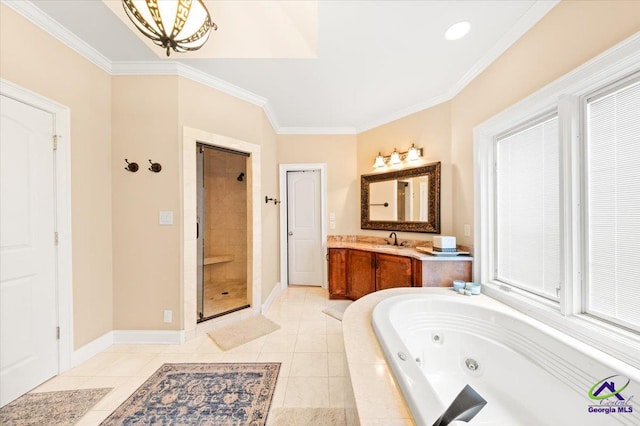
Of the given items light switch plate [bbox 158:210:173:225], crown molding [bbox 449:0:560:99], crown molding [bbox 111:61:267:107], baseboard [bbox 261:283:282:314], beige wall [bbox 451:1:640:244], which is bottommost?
baseboard [bbox 261:283:282:314]

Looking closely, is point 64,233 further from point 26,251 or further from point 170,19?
point 170,19

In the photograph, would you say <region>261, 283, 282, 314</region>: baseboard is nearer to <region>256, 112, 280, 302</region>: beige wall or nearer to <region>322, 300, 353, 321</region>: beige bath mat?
<region>256, 112, 280, 302</region>: beige wall

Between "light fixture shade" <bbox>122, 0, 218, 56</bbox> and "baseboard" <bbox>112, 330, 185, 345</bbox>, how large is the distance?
2.31 meters

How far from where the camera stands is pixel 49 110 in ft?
5.39

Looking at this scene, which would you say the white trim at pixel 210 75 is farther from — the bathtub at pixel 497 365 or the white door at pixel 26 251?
the bathtub at pixel 497 365

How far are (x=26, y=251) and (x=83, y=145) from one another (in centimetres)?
90

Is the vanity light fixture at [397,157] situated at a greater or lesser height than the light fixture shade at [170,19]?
lesser

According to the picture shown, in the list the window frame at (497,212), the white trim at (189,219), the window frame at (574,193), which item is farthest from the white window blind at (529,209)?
the white trim at (189,219)

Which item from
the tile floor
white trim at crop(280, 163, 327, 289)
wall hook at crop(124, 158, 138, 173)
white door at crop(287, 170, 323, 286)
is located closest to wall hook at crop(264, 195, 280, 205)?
white trim at crop(280, 163, 327, 289)

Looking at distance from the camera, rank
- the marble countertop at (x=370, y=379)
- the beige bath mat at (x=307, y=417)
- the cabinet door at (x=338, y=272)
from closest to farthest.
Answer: the marble countertop at (x=370, y=379)
the beige bath mat at (x=307, y=417)
the cabinet door at (x=338, y=272)

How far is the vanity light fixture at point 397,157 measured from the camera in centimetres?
280

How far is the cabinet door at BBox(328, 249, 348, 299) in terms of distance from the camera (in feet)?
10.1

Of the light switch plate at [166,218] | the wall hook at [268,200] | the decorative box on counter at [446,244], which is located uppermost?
the wall hook at [268,200]

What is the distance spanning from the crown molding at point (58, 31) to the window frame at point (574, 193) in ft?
11.2
